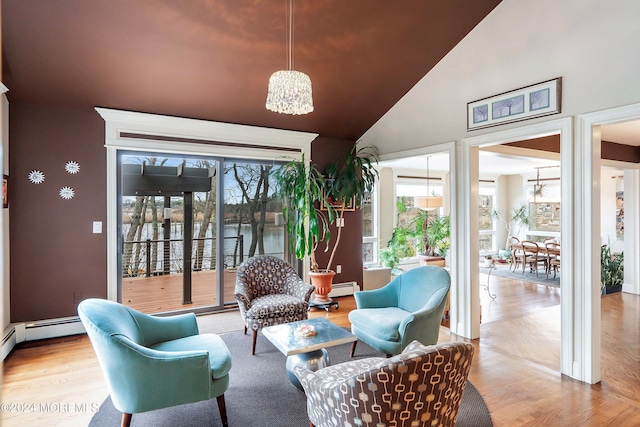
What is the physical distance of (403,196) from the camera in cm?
830

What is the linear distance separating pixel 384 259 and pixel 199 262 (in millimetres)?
3318

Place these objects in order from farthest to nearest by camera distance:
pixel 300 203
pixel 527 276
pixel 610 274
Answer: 1. pixel 527 276
2. pixel 610 274
3. pixel 300 203

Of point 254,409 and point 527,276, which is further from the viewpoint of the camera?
point 527,276

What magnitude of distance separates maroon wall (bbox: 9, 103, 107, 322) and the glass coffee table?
2.54 m

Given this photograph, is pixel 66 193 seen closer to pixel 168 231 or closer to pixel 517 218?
pixel 168 231

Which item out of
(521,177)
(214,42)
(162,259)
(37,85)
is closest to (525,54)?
(214,42)

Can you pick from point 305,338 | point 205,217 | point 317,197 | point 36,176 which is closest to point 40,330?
point 36,176

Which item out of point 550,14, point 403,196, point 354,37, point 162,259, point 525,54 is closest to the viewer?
point 550,14

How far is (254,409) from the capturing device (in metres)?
2.47

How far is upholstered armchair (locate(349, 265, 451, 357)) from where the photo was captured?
2.90 metres

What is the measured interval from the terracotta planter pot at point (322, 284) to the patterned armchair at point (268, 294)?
84cm

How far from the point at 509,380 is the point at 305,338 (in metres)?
1.77

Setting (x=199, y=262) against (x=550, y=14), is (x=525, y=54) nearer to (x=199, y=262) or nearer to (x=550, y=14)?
(x=550, y=14)

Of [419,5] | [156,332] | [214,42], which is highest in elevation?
[419,5]
